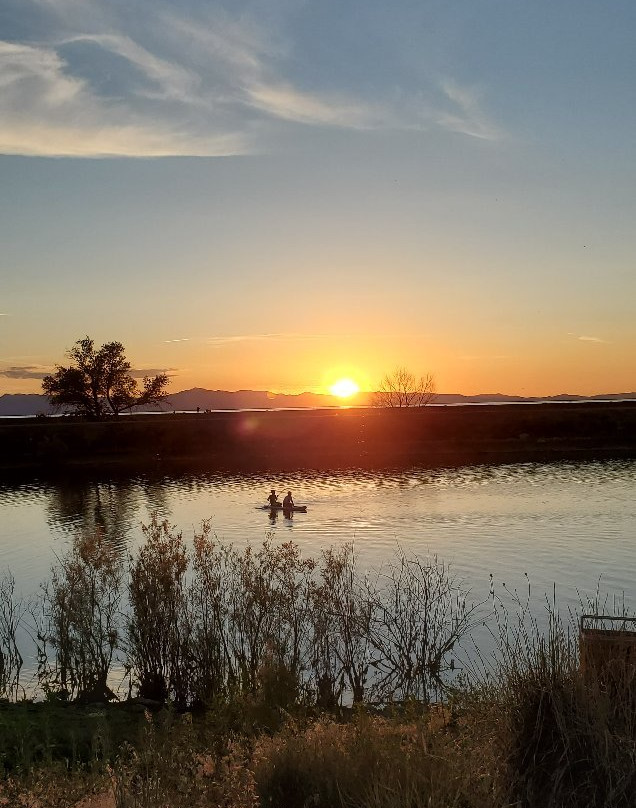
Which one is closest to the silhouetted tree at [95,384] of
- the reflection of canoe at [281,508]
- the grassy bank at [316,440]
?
the grassy bank at [316,440]

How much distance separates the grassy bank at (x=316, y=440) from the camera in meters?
91.7

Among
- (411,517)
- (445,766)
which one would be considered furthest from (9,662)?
(411,517)

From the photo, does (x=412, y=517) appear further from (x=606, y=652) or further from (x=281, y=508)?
(x=606, y=652)

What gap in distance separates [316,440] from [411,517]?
186 ft

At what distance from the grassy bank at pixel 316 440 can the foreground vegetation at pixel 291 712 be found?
209ft

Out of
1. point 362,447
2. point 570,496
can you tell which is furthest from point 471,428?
point 570,496

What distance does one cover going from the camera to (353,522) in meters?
45.5

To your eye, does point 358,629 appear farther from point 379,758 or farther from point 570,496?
point 570,496

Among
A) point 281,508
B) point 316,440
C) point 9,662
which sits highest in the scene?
point 316,440

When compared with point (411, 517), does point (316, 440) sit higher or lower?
higher

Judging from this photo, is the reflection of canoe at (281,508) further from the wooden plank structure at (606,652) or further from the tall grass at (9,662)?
the wooden plank structure at (606,652)

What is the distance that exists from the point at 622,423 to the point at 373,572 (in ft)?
255

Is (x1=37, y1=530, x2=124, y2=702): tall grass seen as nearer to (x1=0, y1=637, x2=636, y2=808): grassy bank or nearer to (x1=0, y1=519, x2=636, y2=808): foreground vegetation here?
(x1=0, y1=519, x2=636, y2=808): foreground vegetation

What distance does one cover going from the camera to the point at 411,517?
4691 centimetres
